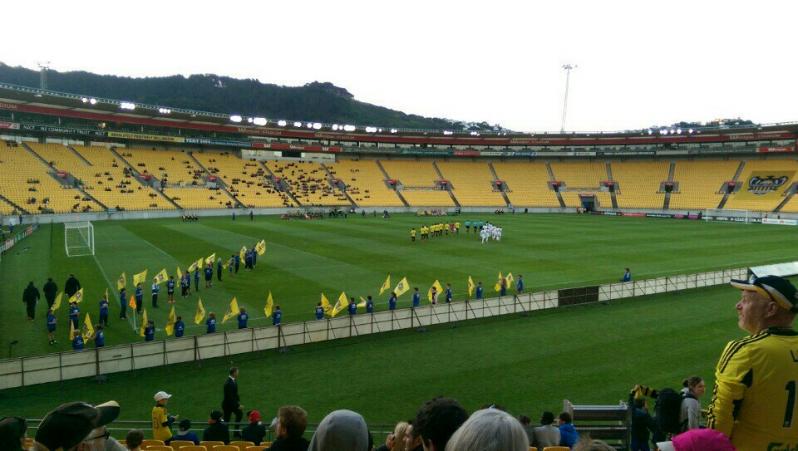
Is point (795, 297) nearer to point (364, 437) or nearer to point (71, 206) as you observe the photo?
point (364, 437)

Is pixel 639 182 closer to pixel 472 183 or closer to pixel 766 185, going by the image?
pixel 766 185

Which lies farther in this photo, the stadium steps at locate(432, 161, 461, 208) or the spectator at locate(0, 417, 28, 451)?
the stadium steps at locate(432, 161, 461, 208)

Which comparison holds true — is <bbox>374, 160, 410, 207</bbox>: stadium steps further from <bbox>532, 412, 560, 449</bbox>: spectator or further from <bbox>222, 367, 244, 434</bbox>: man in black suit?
<bbox>532, 412, 560, 449</bbox>: spectator

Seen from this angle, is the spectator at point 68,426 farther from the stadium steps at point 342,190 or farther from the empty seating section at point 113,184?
the stadium steps at point 342,190

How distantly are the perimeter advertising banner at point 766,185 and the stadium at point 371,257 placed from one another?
1.07 ft

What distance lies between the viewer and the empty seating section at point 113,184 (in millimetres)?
57203

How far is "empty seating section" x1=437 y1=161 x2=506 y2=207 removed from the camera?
7403 centimetres

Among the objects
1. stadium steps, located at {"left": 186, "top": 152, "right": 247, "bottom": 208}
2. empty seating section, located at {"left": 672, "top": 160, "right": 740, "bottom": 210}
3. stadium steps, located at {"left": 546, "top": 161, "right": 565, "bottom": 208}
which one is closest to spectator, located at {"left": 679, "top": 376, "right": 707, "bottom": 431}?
stadium steps, located at {"left": 186, "top": 152, "right": 247, "bottom": 208}

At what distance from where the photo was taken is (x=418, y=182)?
259ft

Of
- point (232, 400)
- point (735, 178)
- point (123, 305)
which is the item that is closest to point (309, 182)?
point (123, 305)

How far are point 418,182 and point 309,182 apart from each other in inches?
642

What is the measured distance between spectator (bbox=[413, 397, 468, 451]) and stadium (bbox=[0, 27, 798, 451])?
213 centimetres

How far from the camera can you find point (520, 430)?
2043 millimetres

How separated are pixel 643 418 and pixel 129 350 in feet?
40.3
